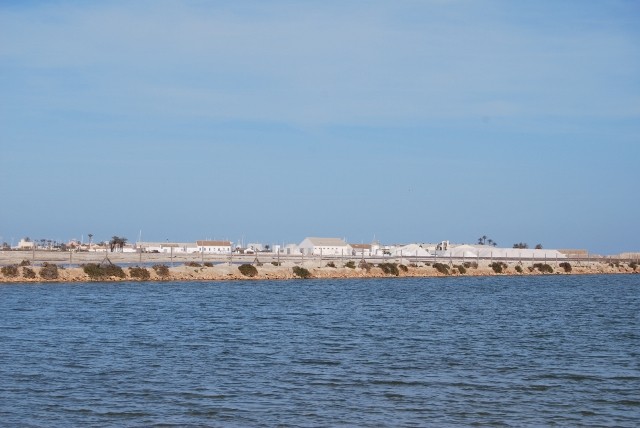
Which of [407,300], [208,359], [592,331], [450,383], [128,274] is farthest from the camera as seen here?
[128,274]

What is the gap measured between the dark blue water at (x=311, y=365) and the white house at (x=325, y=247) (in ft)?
410

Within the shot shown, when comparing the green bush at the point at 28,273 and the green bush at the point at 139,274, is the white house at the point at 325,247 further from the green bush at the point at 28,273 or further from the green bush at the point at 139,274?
the green bush at the point at 28,273

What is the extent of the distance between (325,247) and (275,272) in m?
87.0

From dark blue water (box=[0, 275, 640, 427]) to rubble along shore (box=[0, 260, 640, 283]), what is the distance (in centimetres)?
2384

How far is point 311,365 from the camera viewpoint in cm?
2455

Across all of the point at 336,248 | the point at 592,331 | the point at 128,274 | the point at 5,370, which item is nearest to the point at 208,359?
the point at 5,370

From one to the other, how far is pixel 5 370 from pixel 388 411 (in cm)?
1122

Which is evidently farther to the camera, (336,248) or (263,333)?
(336,248)

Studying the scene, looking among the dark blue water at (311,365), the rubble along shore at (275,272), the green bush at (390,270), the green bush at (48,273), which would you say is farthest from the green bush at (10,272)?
the green bush at (390,270)

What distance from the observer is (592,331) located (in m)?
36.3

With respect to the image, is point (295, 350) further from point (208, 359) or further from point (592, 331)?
point (592, 331)

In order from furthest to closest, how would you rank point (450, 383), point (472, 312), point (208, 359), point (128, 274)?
point (128, 274), point (472, 312), point (208, 359), point (450, 383)

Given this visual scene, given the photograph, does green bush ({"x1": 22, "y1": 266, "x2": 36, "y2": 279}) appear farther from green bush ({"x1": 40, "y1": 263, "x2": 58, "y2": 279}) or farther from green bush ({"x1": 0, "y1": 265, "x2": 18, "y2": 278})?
green bush ({"x1": 0, "y1": 265, "x2": 18, "y2": 278})

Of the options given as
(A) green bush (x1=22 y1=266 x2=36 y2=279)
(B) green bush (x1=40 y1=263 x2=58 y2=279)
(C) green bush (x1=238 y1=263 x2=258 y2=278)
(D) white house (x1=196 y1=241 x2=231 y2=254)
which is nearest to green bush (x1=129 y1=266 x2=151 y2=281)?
(B) green bush (x1=40 y1=263 x2=58 y2=279)
